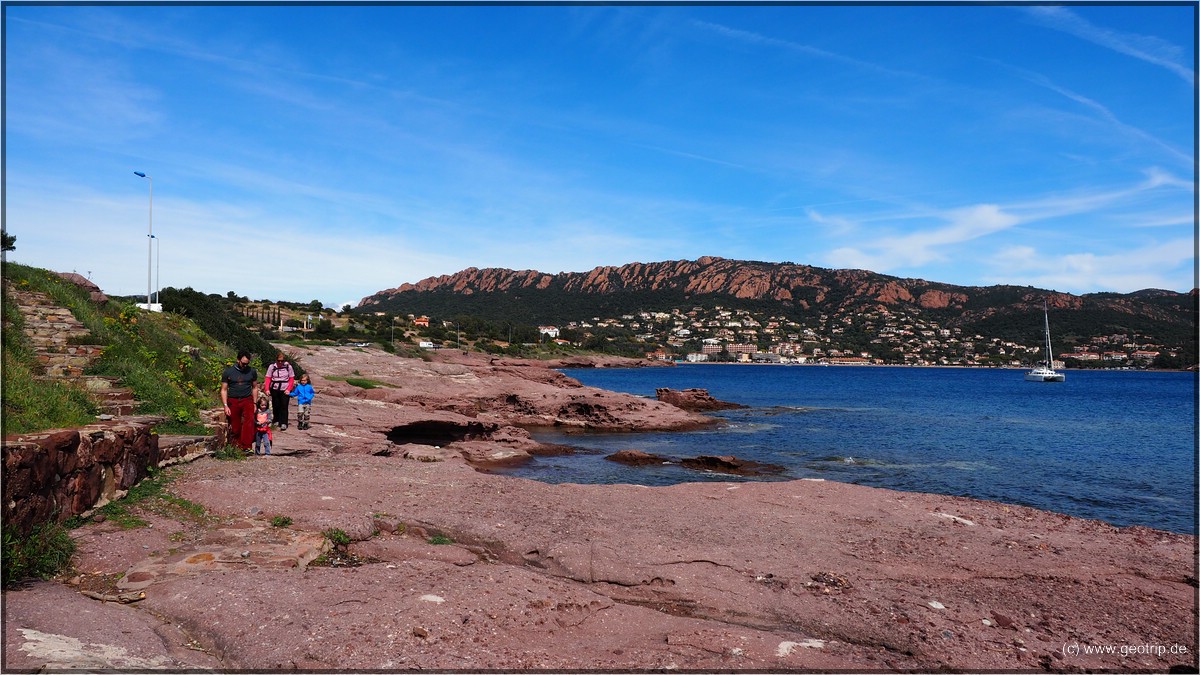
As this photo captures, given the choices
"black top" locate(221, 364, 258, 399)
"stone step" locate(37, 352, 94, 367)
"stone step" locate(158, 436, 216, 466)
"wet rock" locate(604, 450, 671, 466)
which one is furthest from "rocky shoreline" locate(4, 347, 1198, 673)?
"wet rock" locate(604, 450, 671, 466)

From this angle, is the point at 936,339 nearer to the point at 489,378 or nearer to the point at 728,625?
the point at 489,378

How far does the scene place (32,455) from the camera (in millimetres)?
5797

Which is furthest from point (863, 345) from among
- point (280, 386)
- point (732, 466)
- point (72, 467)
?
point (72, 467)

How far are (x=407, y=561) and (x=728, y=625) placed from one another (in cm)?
328

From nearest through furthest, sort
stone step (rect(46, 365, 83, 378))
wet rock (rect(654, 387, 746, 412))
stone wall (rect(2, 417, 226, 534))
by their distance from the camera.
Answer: stone wall (rect(2, 417, 226, 534)), stone step (rect(46, 365, 83, 378)), wet rock (rect(654, 387, 746, 412))

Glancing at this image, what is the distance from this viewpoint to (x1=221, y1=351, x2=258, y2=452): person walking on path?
11312 millimetres

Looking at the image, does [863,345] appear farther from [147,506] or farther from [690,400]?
[147,506]

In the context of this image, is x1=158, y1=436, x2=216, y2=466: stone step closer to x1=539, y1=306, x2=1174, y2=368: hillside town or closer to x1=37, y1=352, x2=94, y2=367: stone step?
x1=37, y1=352, x2=94, y2=367: stone step

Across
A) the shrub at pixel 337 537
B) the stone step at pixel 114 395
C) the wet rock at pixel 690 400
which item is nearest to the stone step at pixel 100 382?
the stone step at pixel 114 395

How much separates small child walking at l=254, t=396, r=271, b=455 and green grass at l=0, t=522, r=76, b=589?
5.73 m

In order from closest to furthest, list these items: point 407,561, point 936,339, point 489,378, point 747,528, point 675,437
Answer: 1. point 407,561
2. point 747,528
3. point 675,437
4. point 489,378
5. point 936,339

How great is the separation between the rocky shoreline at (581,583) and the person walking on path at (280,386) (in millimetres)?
3701

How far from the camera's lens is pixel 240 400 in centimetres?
1138

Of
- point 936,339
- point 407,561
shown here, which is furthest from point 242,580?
point 936,339
